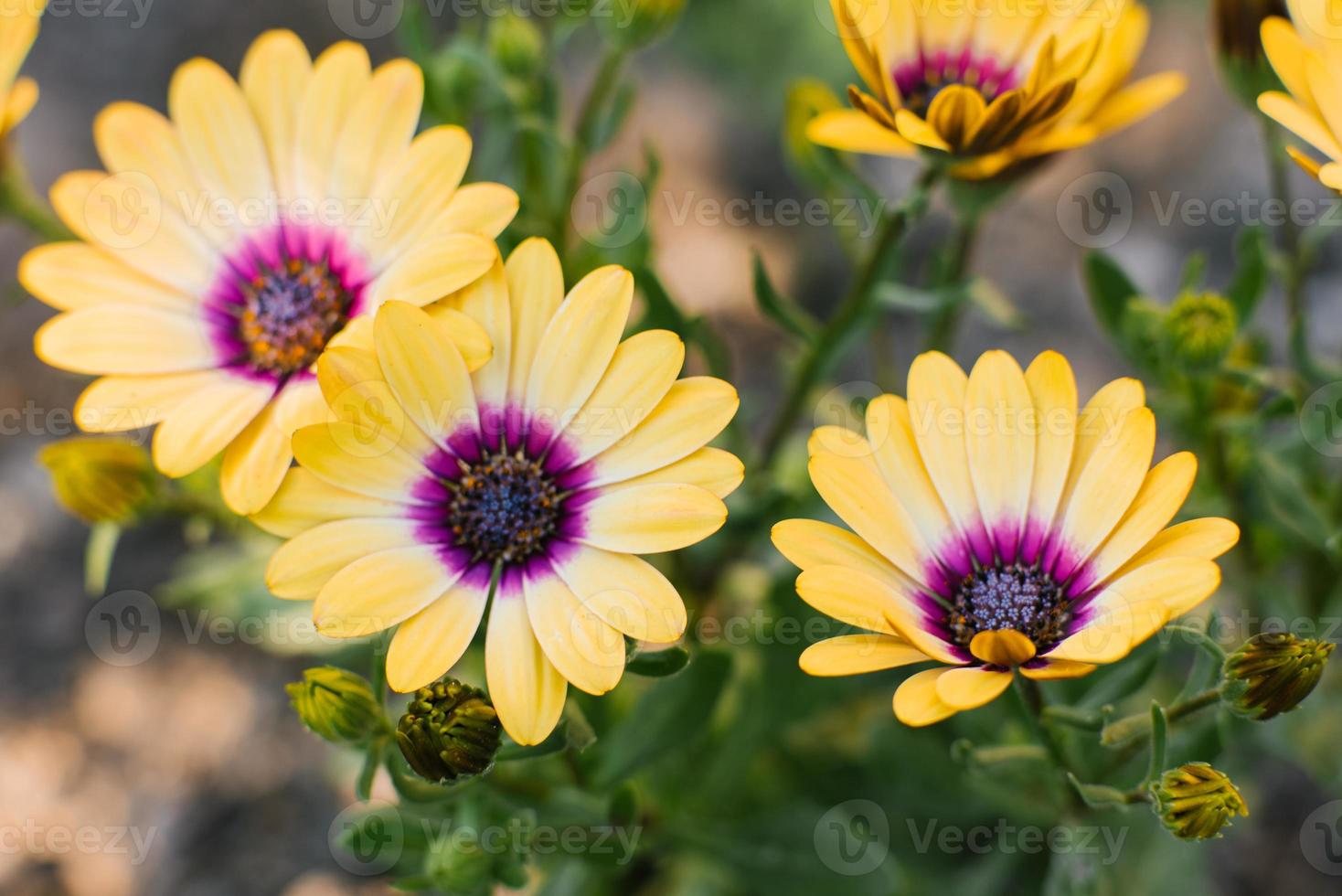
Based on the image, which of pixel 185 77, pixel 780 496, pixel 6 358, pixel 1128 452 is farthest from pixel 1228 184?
pixel 6 358

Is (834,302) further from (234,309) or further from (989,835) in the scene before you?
(234,309)

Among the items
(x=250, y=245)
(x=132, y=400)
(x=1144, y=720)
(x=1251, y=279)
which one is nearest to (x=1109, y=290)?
(x=1251, y=279)

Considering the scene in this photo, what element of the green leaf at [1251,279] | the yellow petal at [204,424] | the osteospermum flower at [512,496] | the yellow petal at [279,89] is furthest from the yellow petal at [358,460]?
the green leaf at [1251,279]

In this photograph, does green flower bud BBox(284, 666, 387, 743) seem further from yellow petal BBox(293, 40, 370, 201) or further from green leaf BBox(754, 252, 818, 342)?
green leaf BBox(754, 252, 818, 342)

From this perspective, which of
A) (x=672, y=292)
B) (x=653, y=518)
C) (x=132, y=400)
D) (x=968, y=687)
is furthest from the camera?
(x=672, y=292)

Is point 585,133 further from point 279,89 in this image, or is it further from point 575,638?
point 575,638

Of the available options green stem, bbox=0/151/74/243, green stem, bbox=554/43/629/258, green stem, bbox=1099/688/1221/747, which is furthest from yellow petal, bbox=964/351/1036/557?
green stem, bbox=0/151/74/243
